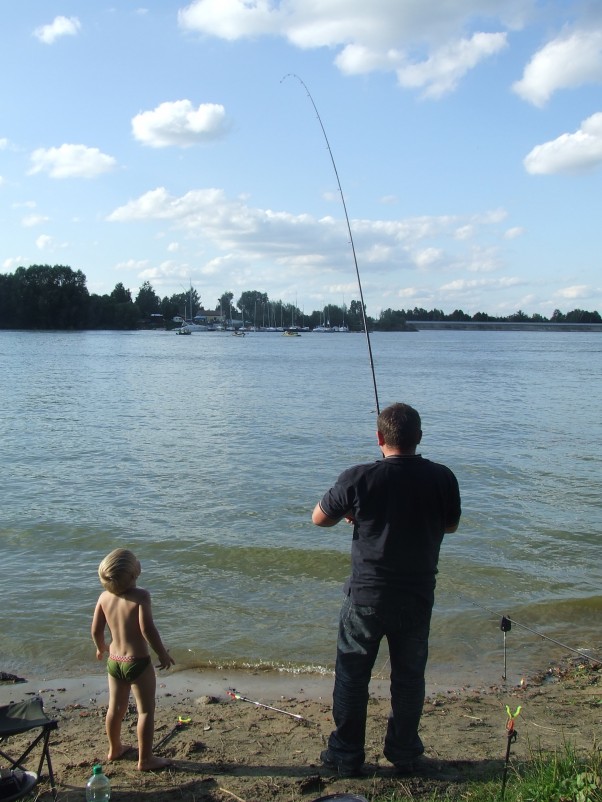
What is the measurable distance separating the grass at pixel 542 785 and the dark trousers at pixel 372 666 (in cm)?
37

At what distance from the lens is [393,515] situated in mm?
3986

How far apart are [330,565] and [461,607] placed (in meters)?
2.03

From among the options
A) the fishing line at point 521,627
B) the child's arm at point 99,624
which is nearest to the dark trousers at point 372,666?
the child's arm at point 99,624

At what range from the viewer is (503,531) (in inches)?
470

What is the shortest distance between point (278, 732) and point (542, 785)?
210 cm

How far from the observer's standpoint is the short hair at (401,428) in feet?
13.3

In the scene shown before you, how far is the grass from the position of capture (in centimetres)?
342

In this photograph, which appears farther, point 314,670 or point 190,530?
point 190,530

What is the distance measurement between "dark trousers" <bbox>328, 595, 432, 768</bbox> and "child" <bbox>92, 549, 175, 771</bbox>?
3.58ft

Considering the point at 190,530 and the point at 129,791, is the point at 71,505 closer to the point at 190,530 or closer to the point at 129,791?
the point at 190,530

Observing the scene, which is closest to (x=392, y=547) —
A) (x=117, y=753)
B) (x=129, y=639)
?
(x=129, y=639)

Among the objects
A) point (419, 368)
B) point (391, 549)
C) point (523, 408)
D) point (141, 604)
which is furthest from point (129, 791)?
point (419, 368)

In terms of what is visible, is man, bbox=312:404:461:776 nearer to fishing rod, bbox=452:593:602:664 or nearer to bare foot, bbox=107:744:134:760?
bare foot, bbox=107:744:134:760

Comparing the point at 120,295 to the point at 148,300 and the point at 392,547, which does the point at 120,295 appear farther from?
the point at 392,547
